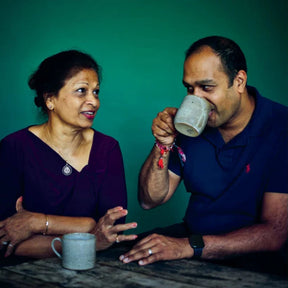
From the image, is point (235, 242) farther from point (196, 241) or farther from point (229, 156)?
point (229, 156)

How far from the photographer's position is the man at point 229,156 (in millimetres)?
1631

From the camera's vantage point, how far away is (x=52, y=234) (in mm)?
1655

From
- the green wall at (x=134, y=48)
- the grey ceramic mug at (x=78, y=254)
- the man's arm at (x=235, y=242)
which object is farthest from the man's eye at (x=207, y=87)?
the green wall at (x=134, y=48)

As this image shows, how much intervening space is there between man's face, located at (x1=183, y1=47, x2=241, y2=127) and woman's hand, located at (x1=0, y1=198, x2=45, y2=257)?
0.87m

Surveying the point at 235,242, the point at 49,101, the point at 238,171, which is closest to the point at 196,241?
the point at 235,242

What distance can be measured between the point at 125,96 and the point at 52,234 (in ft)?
4.14

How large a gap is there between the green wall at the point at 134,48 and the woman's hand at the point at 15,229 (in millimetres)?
874

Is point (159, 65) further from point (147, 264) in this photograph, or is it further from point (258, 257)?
point (147, 264)

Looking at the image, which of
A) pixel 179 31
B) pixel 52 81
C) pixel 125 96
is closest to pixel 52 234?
pixel 52 81

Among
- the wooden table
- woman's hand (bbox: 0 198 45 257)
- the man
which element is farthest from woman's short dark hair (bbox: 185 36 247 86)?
woman's hand (bbox: 0 198 45 257)

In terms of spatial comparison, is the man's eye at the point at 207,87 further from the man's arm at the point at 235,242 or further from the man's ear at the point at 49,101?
the man's ear at the point at 49,101

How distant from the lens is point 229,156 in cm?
176

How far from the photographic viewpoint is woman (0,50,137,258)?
1.79 meters

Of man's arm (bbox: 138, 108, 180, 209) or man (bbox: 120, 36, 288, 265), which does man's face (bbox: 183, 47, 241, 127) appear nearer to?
man (bbox: 120, 36, 288, 265)
